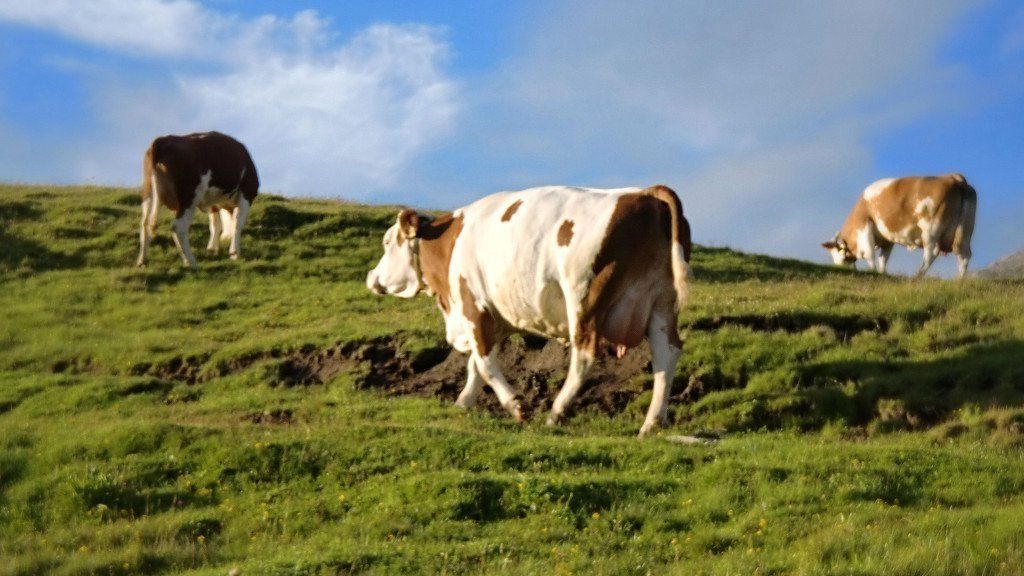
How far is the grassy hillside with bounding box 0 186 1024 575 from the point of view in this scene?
9117 millimetres

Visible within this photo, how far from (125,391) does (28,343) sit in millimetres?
5567

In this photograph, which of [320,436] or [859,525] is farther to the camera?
[320,436]

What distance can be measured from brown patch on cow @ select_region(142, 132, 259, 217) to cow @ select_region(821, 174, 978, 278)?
625 inches

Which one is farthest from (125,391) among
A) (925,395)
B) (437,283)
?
(925,395)

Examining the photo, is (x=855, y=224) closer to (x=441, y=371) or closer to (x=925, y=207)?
(x=925, y=207)

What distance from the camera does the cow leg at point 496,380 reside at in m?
14.5

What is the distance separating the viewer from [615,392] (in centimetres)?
1540

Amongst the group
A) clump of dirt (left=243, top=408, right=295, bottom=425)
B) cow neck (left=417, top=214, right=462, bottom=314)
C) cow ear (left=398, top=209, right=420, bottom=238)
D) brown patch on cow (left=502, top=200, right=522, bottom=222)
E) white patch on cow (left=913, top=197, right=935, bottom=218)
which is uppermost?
white patch on cow (left=913, top=197, right=935, bottom=218)

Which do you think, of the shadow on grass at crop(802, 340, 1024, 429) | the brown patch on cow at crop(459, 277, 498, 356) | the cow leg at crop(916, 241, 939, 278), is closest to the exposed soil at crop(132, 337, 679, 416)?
the brown patch on cow at crop(459, 277, 498, 356)

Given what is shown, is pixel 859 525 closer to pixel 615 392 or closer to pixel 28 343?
pixel 615 392

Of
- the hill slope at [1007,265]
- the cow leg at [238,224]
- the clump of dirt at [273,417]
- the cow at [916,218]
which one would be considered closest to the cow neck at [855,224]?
the cow at [916,218]

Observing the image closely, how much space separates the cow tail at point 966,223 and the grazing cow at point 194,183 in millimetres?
17547

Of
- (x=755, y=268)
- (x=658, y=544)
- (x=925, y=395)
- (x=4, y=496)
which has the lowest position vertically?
(x=4, y=496)

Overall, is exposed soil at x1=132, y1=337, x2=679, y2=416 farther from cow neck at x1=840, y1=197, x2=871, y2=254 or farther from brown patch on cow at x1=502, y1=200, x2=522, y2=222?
cow neck at x1=840, y1=197, x2=871, y2=254
